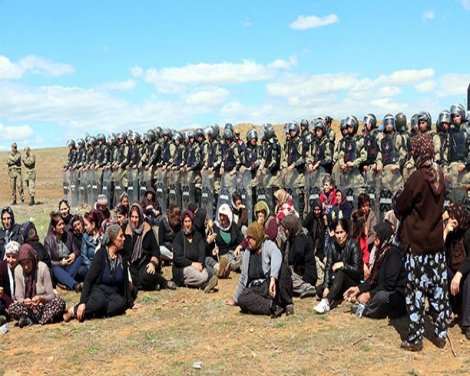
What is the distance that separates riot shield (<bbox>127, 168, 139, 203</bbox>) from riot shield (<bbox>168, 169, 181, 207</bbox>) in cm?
189

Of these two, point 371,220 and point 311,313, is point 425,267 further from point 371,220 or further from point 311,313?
point 371,220

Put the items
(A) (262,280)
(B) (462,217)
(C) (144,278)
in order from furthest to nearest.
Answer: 1. (C) (144,278)
2. (A) (262,280)
3. (B) (462,217)

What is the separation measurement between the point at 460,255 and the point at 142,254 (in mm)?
4454

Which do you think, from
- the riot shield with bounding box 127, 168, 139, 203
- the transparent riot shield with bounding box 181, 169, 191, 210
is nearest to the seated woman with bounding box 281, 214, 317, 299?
the transparent riot shield with bounding box 181, 169, 191, 210

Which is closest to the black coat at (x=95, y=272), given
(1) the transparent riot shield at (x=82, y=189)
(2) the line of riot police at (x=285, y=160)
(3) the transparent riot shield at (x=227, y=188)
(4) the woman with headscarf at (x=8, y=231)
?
(4) the woman with headscarf at (x=8, y=231)

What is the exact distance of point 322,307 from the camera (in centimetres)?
757

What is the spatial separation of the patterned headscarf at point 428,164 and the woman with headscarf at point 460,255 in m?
0.93

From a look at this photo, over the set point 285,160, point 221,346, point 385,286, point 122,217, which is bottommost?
point 221,346

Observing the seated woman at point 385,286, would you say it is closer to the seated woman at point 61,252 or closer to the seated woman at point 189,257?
the seated woman at point 189,257

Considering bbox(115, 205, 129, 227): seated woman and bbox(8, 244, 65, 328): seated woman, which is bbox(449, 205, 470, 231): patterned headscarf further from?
bbox(115, 205, 129, 227): seated woman

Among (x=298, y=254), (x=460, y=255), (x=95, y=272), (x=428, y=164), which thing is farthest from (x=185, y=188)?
(x=428, y=164)

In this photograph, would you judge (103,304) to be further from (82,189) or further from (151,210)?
(82,189)

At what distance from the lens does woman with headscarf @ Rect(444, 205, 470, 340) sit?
6469 mm

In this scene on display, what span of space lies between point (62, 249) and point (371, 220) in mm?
4507
